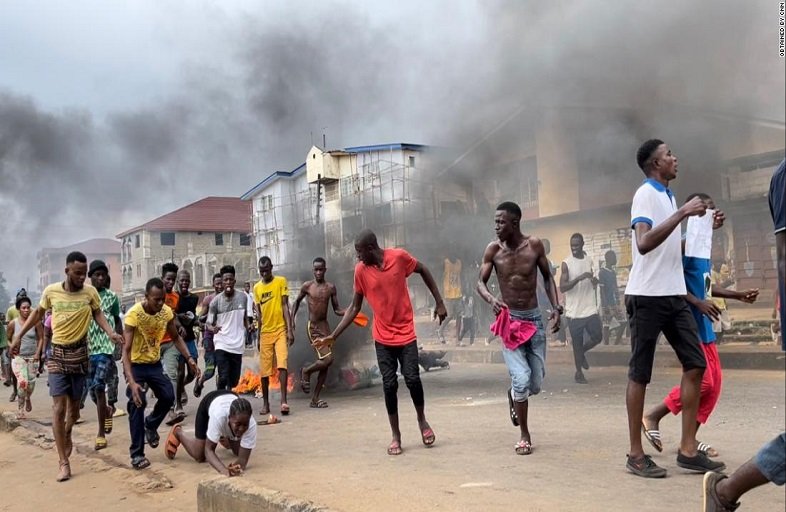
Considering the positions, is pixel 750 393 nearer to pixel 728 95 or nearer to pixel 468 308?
pixel 728 95

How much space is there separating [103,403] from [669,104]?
7231 mm

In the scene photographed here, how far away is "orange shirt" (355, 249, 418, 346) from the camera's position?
14.1 ft

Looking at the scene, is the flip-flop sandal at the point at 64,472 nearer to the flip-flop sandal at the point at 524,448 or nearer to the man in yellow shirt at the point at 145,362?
the man in yellow shirt at the point at 145,362

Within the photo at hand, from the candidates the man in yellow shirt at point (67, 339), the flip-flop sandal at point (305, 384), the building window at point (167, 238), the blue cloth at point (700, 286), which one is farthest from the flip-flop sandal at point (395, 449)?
the building window at point (167, 238)

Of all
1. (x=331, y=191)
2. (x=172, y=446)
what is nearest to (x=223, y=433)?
(x=172, y=446)

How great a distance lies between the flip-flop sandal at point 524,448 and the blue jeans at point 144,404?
250cm

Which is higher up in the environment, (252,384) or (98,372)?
(98,372)

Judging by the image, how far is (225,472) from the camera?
3.90 meters

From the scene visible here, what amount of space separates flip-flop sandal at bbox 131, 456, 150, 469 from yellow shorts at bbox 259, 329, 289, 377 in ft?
6.08

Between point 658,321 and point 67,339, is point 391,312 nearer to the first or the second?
point 658,321

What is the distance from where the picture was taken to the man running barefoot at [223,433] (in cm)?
394

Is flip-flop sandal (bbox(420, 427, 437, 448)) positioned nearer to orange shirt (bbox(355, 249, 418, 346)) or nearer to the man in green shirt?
orange shirt (bbox(355, 249, 418, 346))

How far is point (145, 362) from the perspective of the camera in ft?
15.6

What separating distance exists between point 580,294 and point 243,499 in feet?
15.5
